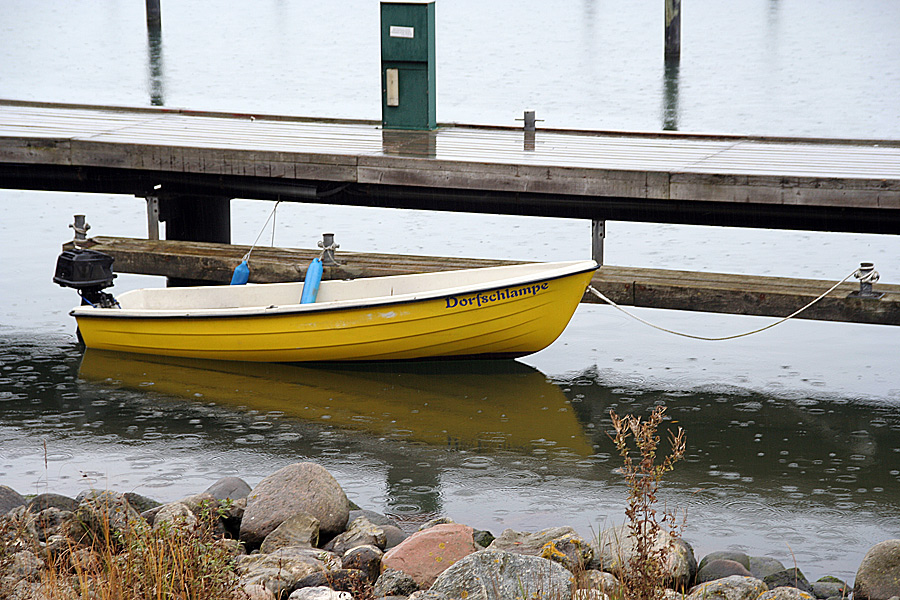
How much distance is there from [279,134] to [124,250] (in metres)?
2.06

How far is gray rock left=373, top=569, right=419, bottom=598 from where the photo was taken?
18.1 feet

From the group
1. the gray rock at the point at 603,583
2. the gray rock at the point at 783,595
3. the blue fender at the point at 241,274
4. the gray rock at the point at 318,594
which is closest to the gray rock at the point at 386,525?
the gray rock at the point at 318,594

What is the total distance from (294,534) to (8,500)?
166 cm

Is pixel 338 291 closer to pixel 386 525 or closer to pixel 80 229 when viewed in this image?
pixel 80 229

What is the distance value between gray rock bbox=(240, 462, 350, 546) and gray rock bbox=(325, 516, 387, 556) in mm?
132

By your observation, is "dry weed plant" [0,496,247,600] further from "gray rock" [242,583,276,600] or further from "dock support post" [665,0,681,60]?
"dock support post" [665,0,681,60]

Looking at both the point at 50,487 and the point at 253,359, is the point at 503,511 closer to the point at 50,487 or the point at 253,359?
the point at 50,487

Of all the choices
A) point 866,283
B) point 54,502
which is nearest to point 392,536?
point 54,502

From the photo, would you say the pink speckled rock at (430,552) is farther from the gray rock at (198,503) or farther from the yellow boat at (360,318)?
the yellow boat at (360,318)

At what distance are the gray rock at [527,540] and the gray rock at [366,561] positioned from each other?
2.07 ft

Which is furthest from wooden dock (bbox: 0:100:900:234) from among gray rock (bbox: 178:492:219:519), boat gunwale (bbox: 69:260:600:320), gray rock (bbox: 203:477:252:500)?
gray rock (bbox: 178:492:219:519)

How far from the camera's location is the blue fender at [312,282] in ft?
31.9

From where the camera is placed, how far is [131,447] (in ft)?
27.5

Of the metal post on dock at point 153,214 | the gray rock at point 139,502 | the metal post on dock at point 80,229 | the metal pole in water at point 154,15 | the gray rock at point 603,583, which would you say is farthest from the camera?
the metal pole in water at point 154,15
